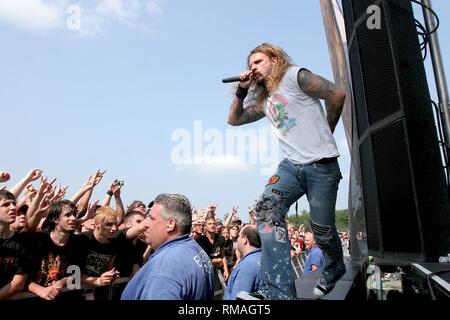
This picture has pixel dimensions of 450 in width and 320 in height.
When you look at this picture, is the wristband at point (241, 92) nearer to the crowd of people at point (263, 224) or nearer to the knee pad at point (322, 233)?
the crowd of people at point (263, 224)

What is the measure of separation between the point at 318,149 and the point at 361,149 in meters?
1.38

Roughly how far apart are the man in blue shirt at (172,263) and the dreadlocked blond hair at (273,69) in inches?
37.2

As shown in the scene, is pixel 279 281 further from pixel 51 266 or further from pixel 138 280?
pixel 51 266

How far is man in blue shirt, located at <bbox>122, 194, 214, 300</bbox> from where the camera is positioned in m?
2.10

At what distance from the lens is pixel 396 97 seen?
305 centimetres

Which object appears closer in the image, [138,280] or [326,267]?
[138,280]

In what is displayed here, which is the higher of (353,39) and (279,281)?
(353,39)

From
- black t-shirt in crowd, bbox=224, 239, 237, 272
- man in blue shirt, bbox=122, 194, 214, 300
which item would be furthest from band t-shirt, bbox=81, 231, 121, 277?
black t-shirt in crowd, bbox=224, 239, 237, 272

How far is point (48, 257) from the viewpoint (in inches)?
165

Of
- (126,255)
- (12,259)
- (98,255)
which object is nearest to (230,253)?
(126,255)

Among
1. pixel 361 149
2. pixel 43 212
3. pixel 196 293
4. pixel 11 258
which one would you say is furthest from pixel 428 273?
pixel 43 212
